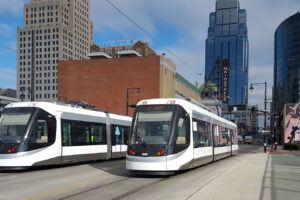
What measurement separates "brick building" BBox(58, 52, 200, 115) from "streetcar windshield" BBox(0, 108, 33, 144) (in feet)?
198

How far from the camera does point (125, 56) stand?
88.3 meters

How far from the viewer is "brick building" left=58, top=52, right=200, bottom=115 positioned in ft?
254

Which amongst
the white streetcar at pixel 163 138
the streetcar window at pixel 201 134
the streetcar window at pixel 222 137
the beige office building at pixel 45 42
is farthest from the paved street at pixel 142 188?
the beige office building at pixel 45 42

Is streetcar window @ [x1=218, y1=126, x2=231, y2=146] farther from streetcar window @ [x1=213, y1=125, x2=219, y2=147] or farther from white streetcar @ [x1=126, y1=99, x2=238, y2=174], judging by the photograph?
white streetcar @ [x1=126, y1=99, x2=238, y2=174]

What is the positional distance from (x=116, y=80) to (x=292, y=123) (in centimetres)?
3776

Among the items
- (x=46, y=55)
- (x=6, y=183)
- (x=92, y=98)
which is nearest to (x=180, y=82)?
(x=92, y=98)

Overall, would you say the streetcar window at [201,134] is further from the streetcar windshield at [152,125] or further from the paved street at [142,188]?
the paved street at [142,188]

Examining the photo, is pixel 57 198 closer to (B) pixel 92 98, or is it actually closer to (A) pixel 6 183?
(A) pixel 6 183

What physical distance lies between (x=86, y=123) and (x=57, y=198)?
10.5 m

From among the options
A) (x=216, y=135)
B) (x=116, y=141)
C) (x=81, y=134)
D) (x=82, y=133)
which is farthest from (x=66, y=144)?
(x=216, y=135)

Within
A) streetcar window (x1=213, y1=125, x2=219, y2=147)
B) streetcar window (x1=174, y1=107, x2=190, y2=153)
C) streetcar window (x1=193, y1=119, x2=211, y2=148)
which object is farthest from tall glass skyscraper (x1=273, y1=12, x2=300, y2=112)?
streetcar window (x1=174, y1=107, x2=190, y2=153)

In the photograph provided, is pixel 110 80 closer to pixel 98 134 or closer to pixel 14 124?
pixel 98 134

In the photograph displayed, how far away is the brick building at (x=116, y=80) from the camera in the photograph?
254 ft

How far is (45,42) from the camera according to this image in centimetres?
15112
